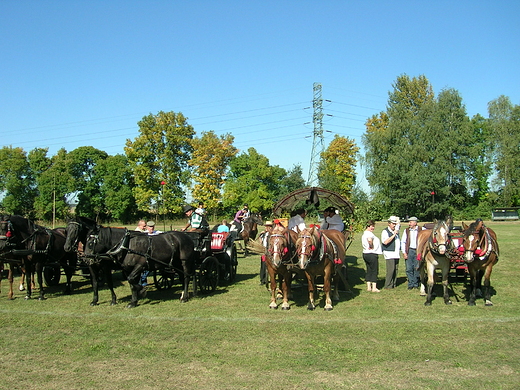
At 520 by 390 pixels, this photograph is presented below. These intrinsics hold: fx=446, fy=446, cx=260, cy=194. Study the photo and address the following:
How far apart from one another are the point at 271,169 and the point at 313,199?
42.5 meters

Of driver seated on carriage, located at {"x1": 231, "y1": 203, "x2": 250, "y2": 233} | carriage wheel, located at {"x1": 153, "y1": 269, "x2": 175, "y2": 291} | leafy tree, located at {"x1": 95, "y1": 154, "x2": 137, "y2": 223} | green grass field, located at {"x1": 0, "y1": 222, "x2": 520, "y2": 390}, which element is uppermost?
leafy tree, located at {"x1": 95, "y1": 154, "x2": 137, "y2": 223}

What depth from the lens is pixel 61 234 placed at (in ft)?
37.7

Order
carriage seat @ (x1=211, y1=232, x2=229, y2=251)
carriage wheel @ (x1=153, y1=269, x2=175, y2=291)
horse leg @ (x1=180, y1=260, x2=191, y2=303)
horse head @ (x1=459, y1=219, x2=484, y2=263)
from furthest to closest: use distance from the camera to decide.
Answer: carriage seat @ (x1=211, y1=232, x2=229, y2=251)
carriage wheel @ (x1=153, y1=269, x2=175, y2=291)
horse leg @ (x1=180, y1=260, x2=191, y2=303)
horse head @ (x1=459, y1=219, x2=484, y2=263)

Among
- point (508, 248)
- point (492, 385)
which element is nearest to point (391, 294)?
point (492, 385)

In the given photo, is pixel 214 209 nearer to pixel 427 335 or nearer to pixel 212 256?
pixel 212 256

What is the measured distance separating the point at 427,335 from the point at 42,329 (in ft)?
21.6

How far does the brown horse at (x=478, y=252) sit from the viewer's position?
883 cm

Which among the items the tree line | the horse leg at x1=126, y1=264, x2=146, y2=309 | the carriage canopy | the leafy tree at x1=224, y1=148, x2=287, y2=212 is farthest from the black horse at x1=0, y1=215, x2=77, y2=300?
the leafy tree at x1=224, y1=148, x2=287, y2=212

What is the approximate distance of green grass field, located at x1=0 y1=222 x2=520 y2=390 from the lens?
5480 mm

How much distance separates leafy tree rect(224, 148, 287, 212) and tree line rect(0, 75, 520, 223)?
132 millimetres

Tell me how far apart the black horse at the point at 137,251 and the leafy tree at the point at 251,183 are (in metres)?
40.5

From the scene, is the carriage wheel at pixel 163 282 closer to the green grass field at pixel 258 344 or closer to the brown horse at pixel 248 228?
the green grass field at pixel 258 344

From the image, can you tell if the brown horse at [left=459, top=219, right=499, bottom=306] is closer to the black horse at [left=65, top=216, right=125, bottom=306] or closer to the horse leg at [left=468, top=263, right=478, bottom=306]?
the horse leg at [left=468, top=263, right=478, bottom=306]

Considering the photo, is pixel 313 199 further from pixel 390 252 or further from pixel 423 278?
pixel 423 278
